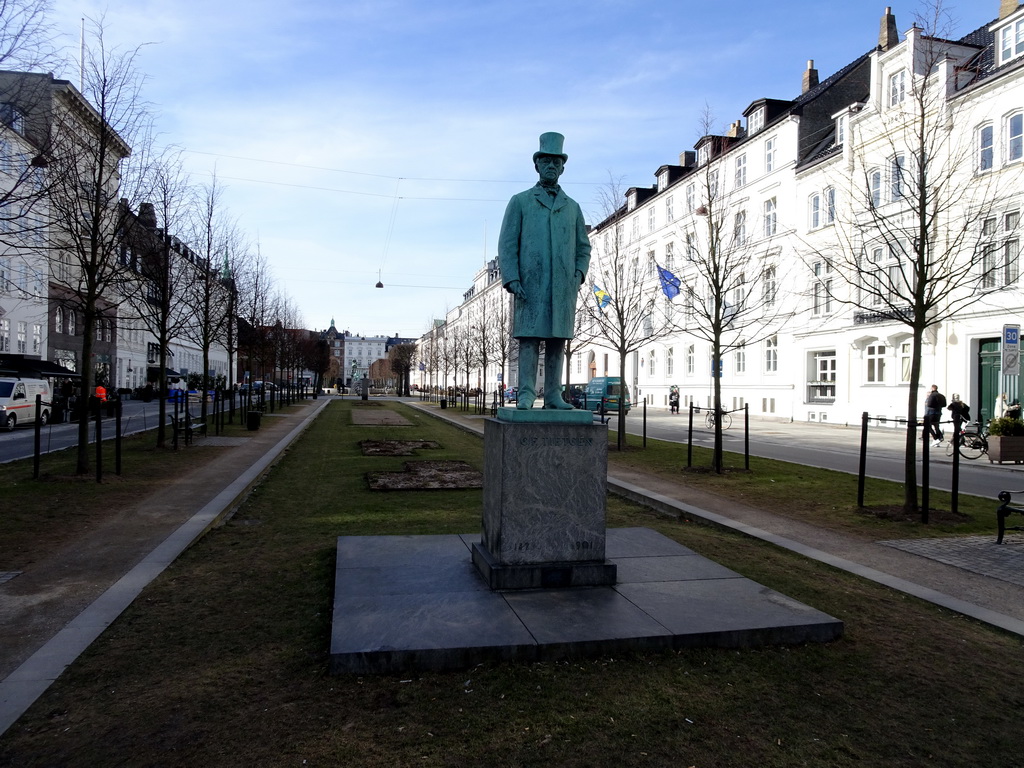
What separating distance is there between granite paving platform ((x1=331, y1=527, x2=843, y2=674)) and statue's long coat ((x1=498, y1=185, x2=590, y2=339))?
2218 mm

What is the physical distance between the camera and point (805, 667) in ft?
14.6

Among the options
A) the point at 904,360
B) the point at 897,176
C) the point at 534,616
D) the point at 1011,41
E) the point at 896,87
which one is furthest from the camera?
the point at 904,360

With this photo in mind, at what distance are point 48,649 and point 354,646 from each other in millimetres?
2046

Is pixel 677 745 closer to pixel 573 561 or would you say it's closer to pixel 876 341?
pixel 573 561

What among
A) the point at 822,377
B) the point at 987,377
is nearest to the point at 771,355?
the point at 822,377

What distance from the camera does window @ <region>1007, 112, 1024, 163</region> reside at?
23.5 metres

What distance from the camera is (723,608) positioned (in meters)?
5.25

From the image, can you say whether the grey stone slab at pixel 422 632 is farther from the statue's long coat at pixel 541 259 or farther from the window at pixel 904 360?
the window at pixel 904 360

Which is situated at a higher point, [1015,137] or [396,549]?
[1015,137]

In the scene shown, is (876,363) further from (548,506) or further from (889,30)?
(548,506)

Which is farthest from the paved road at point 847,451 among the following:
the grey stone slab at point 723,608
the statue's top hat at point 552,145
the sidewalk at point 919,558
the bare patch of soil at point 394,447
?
the statue's top hat at point 552,145

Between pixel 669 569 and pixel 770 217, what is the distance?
122 feet

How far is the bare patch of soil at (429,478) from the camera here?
12117 millimetres

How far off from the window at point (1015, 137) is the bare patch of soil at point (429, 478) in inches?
867
